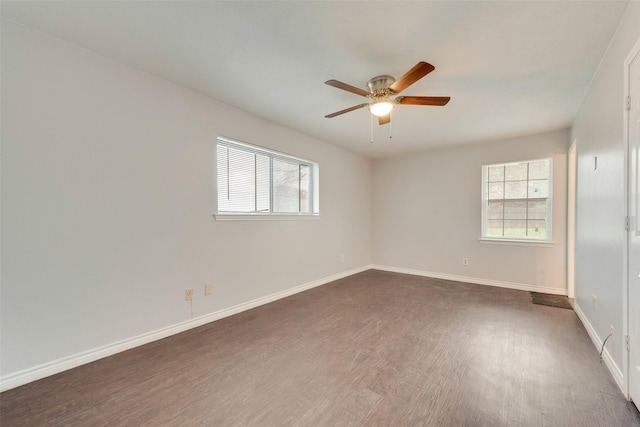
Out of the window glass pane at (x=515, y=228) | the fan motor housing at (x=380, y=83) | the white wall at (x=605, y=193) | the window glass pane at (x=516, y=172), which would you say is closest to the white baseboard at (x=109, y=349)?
the fan motor housing at (x=380, y=83)

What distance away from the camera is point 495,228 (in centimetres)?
435

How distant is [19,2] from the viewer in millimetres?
1599

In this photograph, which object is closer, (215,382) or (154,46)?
(215,382)

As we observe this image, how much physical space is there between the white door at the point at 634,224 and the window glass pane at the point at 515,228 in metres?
2.82

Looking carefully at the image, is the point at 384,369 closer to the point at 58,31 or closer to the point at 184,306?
the point at 184,306

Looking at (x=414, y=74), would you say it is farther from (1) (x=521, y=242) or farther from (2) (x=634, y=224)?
(1) (x=521, y=242)

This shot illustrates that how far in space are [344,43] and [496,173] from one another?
3.75 meters

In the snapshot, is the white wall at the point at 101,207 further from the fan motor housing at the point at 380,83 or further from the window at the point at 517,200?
the window at the point at 517,200

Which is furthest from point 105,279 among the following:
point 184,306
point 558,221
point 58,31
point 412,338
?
point 558,221

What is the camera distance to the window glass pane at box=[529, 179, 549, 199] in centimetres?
395

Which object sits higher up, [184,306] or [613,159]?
[613,159]

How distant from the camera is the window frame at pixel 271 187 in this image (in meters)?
2.97

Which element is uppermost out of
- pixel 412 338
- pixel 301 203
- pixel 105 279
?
pixel 301 203

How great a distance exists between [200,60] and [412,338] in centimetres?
306
